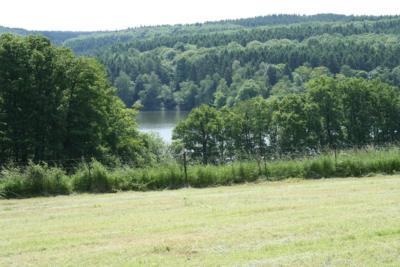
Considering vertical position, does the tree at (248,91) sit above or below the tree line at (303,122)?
below

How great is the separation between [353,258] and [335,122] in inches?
2953

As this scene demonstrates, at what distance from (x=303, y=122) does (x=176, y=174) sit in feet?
185

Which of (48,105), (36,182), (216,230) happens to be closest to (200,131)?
(48,105)

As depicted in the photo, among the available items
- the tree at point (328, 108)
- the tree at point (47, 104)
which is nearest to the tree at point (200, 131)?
the tree at point (328, 108)

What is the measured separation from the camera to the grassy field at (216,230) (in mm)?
9961

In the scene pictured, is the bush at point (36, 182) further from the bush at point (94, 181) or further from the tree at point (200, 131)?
the tree at point (200, 131)

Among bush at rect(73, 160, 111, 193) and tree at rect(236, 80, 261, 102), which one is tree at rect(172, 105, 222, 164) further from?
tree at rect(236, 80, 261, 102)

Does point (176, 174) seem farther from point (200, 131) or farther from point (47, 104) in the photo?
point (200, 131)

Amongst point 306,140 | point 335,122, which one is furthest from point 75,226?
point 335,122

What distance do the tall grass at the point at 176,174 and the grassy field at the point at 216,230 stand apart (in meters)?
3.26

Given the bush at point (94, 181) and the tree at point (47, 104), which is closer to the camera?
the bush at point (94, 181)

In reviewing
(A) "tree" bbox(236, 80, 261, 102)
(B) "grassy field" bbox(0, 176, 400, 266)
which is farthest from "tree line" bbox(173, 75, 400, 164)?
(A) "tree" bbox(236, 80, 261, 102)

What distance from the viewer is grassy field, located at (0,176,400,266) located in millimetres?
9961

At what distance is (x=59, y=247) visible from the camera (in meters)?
11.8
